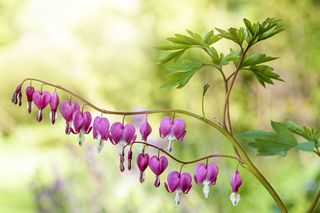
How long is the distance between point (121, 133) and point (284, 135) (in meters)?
0.27

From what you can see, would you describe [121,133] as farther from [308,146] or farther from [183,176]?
[308,146]

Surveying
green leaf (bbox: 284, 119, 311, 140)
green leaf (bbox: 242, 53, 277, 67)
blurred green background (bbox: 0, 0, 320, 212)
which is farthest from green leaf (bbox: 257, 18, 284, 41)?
blurred green background (bbox: 0, 0, 320, 212)

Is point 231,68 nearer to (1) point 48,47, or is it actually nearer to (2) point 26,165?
(1) point 48,47

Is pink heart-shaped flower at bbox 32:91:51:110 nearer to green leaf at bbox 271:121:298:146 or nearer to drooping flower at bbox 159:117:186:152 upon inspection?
drooping flower at bbox 159:117:186:152

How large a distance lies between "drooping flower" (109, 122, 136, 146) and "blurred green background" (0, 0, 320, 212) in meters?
2.59

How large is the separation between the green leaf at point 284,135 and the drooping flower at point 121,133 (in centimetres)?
24

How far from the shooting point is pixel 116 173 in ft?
9.85

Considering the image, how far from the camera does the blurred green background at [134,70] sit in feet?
11.7

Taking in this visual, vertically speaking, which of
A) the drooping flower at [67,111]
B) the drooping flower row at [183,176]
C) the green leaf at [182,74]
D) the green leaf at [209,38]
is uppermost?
the green leaf at [209,38]

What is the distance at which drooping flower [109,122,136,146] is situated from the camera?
812 mm

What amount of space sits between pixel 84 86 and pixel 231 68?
0.91 m

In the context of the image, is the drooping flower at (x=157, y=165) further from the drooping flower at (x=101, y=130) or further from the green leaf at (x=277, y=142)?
the green leaf at (x=277, y=142)

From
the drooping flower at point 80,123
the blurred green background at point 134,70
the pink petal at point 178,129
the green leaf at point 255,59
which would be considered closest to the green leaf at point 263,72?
the green leaf at point 255,59

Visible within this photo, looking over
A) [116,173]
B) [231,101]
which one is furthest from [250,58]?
[231,101]
